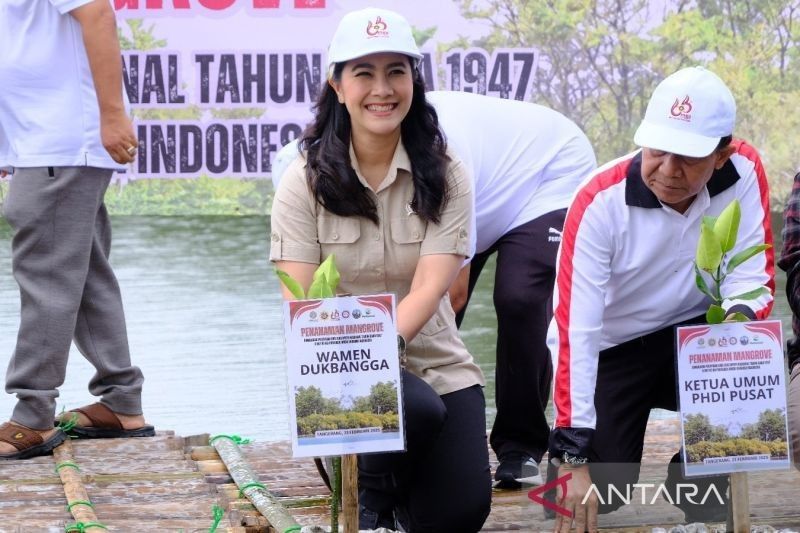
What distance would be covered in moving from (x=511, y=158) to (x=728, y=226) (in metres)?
1.23

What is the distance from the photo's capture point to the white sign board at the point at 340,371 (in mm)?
2324

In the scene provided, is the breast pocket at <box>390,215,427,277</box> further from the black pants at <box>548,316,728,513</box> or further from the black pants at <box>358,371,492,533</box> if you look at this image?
the black pants at <box>548,316,728,513</box>

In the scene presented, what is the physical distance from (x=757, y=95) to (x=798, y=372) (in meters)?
3.95

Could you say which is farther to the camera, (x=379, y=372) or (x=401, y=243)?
(x=401, y=243)

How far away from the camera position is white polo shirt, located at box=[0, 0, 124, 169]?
3.45m

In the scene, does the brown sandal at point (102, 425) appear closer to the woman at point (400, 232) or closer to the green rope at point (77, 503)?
the green rope at point (77, 503)

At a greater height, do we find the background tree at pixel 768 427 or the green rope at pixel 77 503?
the background tree at pixel 768 427

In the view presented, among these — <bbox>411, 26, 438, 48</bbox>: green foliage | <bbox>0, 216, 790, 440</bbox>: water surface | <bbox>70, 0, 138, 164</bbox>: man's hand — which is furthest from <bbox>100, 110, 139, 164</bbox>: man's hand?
<bbox>411, 26, 438, 48</bbox>: green foliage

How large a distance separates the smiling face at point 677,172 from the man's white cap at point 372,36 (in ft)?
1.66

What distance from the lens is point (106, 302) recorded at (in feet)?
11.9

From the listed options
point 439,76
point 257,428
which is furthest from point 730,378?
point 439,76

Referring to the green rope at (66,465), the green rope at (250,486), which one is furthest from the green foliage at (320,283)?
the green rope at (66,465)

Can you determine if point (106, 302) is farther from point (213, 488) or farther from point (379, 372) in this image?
point (379, 372)

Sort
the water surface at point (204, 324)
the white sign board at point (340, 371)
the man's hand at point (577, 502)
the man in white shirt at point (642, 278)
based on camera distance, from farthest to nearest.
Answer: the water surface at point (204, 324) → the man in white shirt at point (642, 278) → the man's hand at point (577, 502) → the white sign board at point (340, 371)
